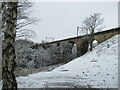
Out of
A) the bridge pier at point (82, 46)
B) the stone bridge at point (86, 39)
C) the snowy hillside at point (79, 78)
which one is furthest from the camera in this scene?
the bridge pier at point (82, 46)

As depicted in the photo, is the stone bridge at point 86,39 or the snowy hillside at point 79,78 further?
the stone bridge at point 86,39

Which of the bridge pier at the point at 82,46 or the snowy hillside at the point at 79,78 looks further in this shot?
the bridge pier at the point at 82,46

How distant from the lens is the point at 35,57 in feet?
157

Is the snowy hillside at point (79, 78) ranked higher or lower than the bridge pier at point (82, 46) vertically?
higher

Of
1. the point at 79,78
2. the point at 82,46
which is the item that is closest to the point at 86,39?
the point at 82,46

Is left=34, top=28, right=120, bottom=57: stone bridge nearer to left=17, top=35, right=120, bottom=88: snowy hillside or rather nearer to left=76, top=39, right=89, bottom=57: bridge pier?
left=76, top=39, right=89, bottom=57: bridge pier

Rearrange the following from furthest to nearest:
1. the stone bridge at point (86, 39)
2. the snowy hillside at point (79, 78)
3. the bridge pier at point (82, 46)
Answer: the bridge pier at point (82, 46) < the stone bridge at point (86, 39) < the snowy hillside at point (79, 78)

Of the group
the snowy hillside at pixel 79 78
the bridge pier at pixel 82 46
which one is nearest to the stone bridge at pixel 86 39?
the bridge pier at pixel 82 46

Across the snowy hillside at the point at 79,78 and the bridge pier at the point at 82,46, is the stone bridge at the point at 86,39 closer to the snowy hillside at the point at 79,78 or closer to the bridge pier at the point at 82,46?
the bridge pier at the point at 82,46

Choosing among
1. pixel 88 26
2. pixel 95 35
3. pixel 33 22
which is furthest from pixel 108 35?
pixel 33 22

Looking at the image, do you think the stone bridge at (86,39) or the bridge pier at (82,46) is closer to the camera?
the stone bridge at (86,39)

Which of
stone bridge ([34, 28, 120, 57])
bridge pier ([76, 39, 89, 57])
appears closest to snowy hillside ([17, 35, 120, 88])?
stone bridge ([34, 28, 120, 57])

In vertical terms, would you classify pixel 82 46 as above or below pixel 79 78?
below

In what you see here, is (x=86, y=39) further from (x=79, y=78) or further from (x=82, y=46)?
(x=79, y=78)
